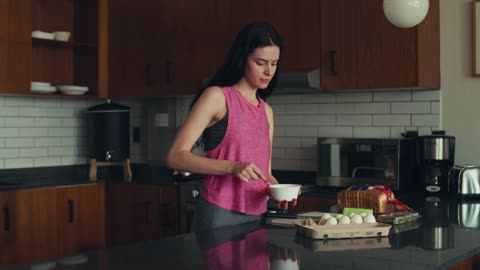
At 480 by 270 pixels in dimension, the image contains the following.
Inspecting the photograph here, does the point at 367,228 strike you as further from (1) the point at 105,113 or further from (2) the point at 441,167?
(1) the point at 105,113

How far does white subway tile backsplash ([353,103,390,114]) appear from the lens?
13.4 ft

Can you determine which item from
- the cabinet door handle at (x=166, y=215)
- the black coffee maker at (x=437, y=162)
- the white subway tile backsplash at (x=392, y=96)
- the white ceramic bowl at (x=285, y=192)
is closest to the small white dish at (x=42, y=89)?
the cabinet door handle at (x=166, y=215)

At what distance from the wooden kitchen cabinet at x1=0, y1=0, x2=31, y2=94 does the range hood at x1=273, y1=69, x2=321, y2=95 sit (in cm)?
171

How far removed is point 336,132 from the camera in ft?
14.1

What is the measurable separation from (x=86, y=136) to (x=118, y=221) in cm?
103

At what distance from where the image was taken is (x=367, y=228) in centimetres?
215

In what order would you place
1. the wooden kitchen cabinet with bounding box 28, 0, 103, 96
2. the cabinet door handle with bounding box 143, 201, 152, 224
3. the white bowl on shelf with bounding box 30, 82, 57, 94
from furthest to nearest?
the wooden kitchen cabinet with bounding box 28, 0, 103, 96 < the white bowl on shelf with bounding box 30, 82, 57, 94 < the cabinet door handle with bounding box 143, 201, 152, 224

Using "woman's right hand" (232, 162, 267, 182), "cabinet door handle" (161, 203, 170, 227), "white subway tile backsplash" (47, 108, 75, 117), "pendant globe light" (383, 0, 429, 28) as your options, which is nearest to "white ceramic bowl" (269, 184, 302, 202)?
"woman's right hand" (232, 162, 267, 182)

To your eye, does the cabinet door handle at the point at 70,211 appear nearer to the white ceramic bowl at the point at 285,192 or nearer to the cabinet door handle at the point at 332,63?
the cabinet door handle at the point at 332,63

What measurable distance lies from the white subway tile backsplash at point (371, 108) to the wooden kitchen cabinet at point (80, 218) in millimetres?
1768

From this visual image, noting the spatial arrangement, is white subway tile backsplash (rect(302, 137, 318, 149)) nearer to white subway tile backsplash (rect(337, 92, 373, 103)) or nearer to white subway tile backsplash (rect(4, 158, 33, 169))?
white subway tile backsplash (rect(337, 92, 373, 103))

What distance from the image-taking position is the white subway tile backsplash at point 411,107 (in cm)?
395

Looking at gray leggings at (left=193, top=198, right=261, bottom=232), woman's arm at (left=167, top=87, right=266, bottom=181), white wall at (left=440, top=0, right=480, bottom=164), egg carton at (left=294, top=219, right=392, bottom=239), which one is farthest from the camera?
white wall at (left=440, top=0, right=480, bottom=164)

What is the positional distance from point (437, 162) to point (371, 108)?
2.08ft
